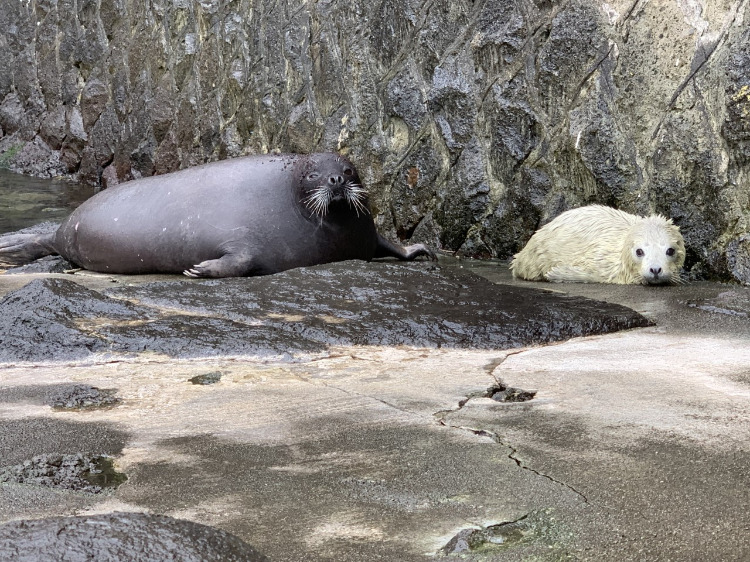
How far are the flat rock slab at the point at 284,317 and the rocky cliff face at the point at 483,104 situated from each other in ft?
5.10

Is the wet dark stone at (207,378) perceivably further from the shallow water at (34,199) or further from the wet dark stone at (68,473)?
the shallow water at (34,199)

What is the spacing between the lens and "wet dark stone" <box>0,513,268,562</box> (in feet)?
5.86

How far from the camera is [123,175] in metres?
12.2

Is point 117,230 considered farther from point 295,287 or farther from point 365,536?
point 365,536

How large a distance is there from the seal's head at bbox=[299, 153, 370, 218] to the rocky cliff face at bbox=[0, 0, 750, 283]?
1.04 m

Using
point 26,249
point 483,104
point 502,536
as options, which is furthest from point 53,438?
point 26,249

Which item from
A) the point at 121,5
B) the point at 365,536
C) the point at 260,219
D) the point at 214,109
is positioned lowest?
the point at 365,536

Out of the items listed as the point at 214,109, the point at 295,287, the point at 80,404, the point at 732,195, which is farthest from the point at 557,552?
the point at 214,109

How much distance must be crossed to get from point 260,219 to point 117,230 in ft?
4.23

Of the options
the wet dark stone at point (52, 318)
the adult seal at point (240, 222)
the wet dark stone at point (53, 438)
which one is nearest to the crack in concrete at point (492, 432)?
the wet dark stone at point (53, 438)

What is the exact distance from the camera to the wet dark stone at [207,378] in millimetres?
3436

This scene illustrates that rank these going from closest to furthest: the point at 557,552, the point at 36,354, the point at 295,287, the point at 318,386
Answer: the point at 557,552 < the point at 318,386 < the point at 36,354 < the point at 295,287

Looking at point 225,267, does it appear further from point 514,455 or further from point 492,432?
point 514,455

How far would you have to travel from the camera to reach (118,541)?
1.83m
